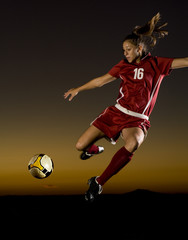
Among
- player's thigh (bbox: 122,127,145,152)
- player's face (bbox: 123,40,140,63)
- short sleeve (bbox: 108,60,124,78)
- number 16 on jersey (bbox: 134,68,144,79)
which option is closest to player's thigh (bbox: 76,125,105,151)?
player's thigh (bbox: 122,127,145,152)

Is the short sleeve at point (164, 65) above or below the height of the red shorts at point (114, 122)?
above

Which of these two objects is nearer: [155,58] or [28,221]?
[155,58]

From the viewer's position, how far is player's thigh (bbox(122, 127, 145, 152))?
5828 millimetres

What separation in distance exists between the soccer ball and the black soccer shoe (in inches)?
61.3

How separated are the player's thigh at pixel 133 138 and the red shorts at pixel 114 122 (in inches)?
4.7

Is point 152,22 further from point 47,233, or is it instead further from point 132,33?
point 47,233

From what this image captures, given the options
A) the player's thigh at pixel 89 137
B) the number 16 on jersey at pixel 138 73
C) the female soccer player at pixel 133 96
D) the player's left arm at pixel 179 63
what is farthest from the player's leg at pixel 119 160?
the player's left arm at pixel 179 63

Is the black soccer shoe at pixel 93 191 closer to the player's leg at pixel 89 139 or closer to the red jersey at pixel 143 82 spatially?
the player's leg at pixel 89 139

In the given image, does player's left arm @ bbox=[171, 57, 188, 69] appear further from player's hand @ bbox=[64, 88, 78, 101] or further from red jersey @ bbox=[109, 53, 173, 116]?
player's hand @ bbox=[64, 88, 78, 101]

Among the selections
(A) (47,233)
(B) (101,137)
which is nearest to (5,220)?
(A) (47,233)

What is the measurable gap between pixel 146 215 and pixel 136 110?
284cm

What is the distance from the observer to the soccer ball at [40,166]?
23.6ft

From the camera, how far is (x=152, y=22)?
6.29 m

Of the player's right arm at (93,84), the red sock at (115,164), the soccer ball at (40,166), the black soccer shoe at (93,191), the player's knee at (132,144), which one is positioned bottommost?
the black soccer shoe at (93,191)
